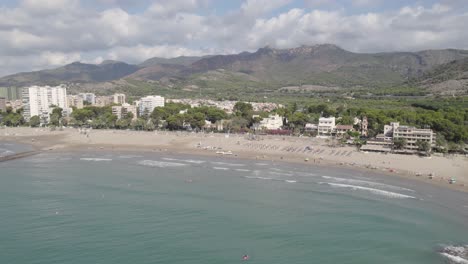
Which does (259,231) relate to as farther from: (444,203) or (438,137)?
(438,137)

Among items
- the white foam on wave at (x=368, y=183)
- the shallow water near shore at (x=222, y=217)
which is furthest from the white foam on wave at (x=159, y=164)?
the white foam on wave at (x=368, y=183)

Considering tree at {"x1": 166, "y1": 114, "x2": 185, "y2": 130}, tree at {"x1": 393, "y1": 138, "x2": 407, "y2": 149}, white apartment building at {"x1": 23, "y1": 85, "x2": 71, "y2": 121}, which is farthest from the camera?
white apartment building at {"x1": 23, "y1": 85, "x2": 71, "y2": 121}

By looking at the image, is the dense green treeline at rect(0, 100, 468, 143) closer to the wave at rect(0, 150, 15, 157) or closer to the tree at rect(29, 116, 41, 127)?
the tree at rect(29, 116, 41, 127)

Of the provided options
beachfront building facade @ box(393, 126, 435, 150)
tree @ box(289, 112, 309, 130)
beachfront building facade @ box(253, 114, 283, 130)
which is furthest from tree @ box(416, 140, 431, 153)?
beachfront building facade @ box(253, 114, 283, 130)

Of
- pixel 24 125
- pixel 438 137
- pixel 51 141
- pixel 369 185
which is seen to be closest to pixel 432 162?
pixel 438 137

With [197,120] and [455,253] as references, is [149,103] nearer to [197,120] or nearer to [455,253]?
[197,120]

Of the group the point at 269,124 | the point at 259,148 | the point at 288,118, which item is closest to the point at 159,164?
the point at 259,148
